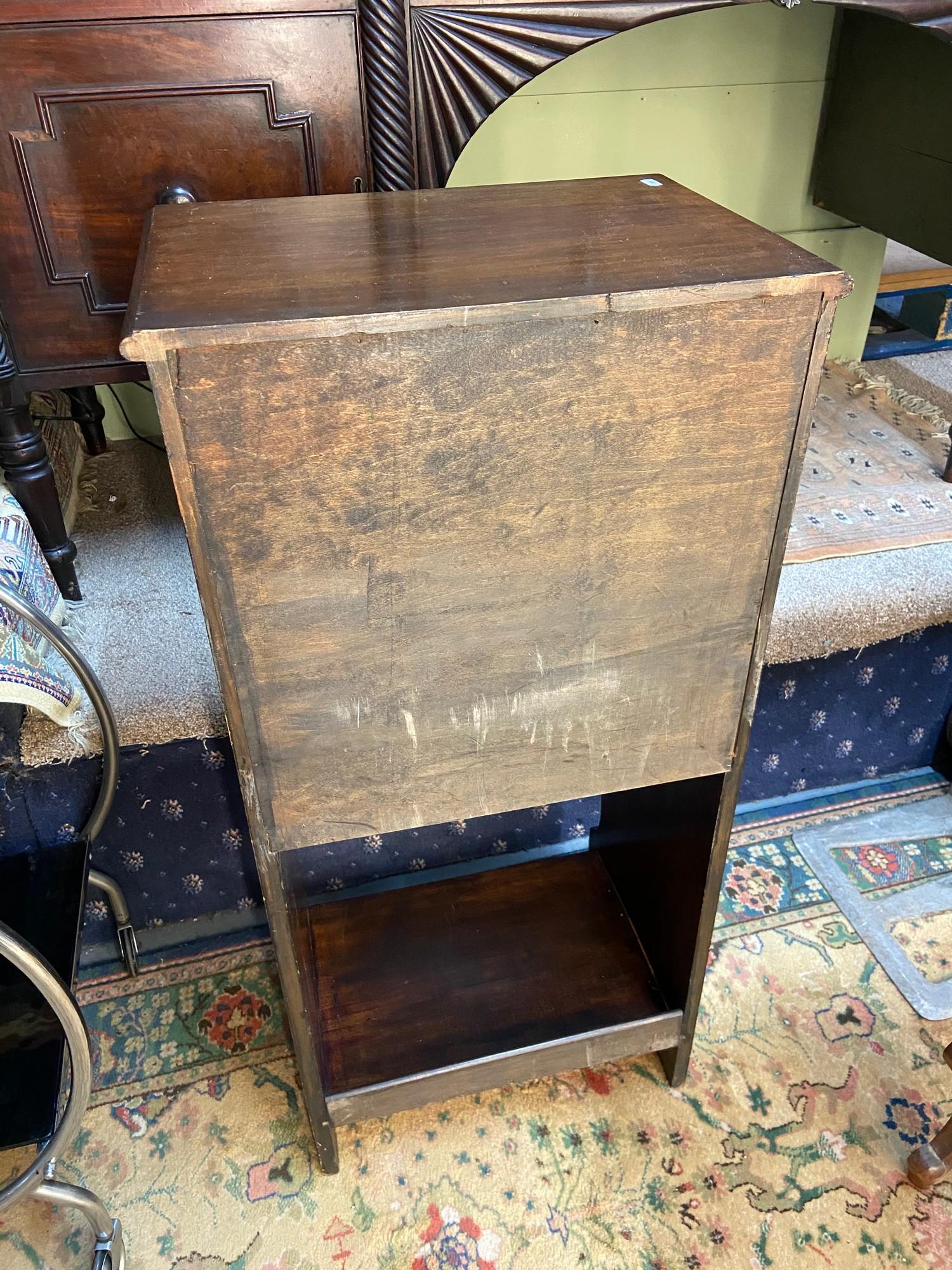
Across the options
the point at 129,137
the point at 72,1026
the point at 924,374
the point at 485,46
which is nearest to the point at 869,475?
the point at 924,374

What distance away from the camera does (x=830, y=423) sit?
1791mm

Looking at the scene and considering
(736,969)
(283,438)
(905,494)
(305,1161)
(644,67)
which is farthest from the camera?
(644,67)

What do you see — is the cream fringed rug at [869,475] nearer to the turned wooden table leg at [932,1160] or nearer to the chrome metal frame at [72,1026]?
the turned wooden table leg at [932,1160]

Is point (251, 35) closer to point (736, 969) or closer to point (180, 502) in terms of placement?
point (180, 502)

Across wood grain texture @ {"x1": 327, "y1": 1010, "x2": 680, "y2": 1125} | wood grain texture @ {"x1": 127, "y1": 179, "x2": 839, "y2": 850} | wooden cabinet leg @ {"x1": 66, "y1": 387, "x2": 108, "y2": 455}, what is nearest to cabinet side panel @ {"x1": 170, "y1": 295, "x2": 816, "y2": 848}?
wood grain texture @ {"x1": 127, "y1": 179, "x2": 839, "y2": 850}

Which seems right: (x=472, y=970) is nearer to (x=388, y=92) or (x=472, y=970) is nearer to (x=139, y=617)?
(x=139, y=617)

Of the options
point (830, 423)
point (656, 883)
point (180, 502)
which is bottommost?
point (656, 883)

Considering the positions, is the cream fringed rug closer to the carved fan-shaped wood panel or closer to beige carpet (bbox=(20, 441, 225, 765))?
the carved fan-shaped wood panel

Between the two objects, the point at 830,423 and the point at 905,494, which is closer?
the point at 905,494

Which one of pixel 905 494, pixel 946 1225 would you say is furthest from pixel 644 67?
pixel 946 1225

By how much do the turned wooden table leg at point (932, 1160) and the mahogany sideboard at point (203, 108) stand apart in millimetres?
1116

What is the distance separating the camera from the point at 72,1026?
2.70ft

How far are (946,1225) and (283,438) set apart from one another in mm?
1046

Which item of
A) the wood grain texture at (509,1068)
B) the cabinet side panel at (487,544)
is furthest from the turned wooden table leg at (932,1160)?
the cabinet side panel at (487,544)
